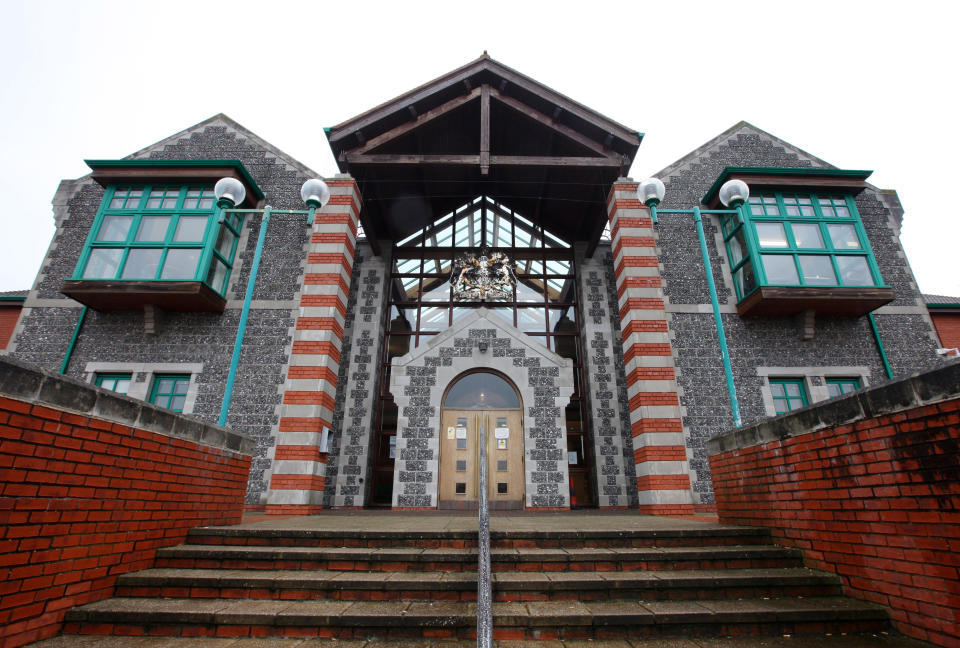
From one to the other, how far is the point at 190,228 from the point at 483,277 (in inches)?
319

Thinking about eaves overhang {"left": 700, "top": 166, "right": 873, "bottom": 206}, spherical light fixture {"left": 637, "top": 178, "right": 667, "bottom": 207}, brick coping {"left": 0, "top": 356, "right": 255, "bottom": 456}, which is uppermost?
eaves overhang {"left": 700, "top": 166, "right": 873, "bottom": 206}

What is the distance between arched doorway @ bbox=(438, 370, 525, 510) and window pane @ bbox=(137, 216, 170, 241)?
319 inches

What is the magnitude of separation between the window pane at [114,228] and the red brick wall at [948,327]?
20840 millimetres

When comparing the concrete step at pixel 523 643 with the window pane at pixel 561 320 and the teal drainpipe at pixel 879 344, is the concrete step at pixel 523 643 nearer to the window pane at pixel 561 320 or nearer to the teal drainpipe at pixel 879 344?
the teal drainpipe at pixel 879 344

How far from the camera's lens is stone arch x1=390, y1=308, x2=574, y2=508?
9.72 meters

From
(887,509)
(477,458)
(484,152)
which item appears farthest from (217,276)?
(887,509)

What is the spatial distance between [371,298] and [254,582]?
10.2 m

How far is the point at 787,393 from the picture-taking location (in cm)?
988

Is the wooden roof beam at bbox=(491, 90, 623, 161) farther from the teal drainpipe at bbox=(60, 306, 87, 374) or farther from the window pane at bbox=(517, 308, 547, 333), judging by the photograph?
the teal drainpipe at bbox=(60, 306, 87, 374)

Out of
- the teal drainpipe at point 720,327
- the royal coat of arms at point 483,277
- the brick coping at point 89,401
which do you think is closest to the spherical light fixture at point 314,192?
the brick coping at point 89,401

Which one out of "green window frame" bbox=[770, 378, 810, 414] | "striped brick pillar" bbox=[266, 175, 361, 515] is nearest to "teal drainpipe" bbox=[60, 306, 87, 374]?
"striped brick pillar" bbox=[266, 175, 361, 515]

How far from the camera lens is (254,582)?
12.2 feet

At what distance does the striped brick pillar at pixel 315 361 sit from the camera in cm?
881

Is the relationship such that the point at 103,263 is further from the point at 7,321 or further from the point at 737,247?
the point at 737,247
